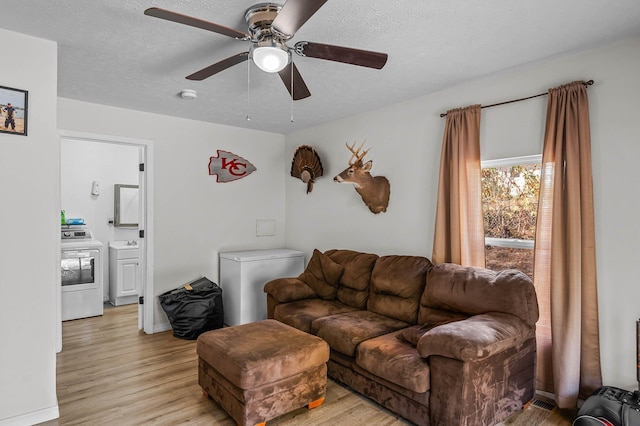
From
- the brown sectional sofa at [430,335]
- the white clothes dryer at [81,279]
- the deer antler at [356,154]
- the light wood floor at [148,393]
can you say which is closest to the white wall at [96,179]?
the white clothes dryer at [81,279]

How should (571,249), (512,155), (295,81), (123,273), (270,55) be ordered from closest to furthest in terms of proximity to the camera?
(270,55) → (295,81) → (571,249) → (512,155) → (123,273)

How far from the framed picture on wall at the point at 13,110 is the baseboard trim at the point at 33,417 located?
177cm

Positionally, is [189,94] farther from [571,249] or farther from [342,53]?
[571,249]

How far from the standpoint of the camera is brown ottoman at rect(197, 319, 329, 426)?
2.29 m

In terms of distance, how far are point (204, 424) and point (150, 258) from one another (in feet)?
7.62

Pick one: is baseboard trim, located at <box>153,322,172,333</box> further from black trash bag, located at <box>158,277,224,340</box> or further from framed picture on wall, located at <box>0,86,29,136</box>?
framed picture on wall, located at <box>0,86,29,136</box>

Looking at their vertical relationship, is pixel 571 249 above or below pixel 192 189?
below

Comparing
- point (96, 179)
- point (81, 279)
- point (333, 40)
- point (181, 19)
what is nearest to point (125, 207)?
point (96, 179)

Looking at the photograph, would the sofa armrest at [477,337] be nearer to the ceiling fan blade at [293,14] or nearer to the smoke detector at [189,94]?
the ceiling fan blade at [293,14]

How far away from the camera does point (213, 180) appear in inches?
185

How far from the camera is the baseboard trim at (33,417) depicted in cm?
231

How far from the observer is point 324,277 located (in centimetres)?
385

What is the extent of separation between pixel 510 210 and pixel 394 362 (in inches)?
64.0

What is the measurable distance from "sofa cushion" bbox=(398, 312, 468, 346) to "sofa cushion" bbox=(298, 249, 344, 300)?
3.52ft
